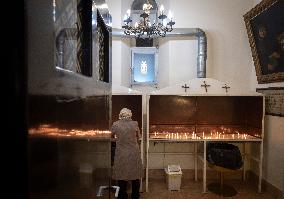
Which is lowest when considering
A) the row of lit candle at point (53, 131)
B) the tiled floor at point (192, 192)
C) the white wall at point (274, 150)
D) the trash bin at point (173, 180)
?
the tiled floor at point (192, 192)

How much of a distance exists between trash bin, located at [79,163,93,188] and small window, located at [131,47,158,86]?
520 centimetres

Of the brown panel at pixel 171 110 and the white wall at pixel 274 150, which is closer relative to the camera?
the white wall at pixel 274 150

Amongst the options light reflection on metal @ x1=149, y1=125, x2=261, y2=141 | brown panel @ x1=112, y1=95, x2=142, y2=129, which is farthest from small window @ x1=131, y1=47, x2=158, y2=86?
light reflection on metal @ x1=149, y1=125, x2=261, y2=141

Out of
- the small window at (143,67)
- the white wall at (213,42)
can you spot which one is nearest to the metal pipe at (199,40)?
the white wall at (213,42)

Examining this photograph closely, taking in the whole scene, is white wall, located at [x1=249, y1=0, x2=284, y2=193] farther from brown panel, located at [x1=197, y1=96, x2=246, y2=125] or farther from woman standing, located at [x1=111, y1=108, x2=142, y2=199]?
woman standing, located at [x1=111, y1=108, x2=142, y2=199]

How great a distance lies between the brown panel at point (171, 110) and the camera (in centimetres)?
618

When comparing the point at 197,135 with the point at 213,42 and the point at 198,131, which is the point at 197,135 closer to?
the point at 198,131

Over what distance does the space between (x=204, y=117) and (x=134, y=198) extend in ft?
8.30

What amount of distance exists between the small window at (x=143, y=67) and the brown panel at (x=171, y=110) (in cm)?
49

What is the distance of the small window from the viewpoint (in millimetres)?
6328

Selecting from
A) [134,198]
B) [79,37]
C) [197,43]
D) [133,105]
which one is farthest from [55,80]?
[197,43]

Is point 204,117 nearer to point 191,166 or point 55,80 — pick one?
point 191,166

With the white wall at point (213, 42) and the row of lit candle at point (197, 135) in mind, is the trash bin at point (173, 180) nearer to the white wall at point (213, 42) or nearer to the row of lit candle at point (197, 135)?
the row of lit candle at point (197, 135)

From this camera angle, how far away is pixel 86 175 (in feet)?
3.56
